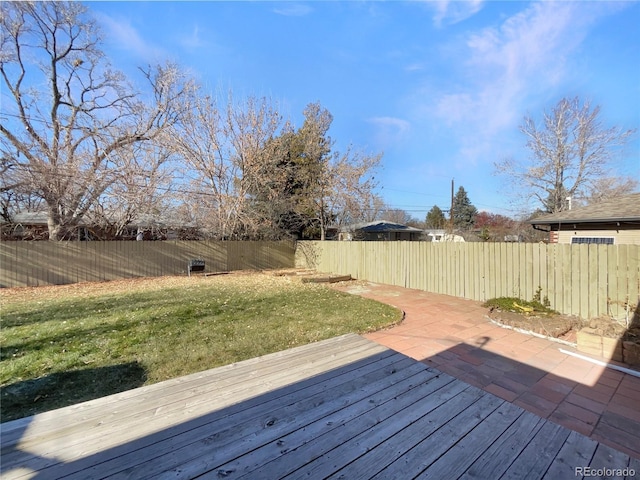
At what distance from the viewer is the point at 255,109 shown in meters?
12.6

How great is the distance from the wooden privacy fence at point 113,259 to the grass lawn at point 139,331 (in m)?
0.95

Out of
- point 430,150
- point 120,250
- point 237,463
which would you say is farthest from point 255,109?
point 237,463

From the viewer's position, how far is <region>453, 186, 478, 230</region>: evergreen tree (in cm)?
3776

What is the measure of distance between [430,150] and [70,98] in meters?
17.3

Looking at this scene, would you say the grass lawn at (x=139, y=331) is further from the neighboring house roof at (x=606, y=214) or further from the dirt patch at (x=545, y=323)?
the neighboring house roof at (x=606, y=214)

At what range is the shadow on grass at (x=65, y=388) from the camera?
2.35 m

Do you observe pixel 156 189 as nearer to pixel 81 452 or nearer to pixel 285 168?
pixel 285 168

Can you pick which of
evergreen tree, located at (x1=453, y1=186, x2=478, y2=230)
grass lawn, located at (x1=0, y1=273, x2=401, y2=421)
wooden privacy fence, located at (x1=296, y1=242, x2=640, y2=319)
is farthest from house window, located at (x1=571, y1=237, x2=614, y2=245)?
evergreen tree, located at (x1=453, y1=186, x2=478, y2=230)

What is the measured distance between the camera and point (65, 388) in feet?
8.70

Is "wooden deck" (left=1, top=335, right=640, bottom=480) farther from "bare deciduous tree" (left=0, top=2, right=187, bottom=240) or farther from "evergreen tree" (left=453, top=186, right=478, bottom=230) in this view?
"evergreen tree" (left=453, top=186, right=478, bottom=230)

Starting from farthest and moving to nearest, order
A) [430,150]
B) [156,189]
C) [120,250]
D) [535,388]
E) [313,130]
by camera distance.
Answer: [430,150]
[313,130]
[156,189]
[120,250]
[535,388]

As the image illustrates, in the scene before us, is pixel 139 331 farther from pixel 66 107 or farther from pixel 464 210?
pixel 464 210

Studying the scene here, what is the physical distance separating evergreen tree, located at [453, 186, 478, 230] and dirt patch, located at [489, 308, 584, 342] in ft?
116

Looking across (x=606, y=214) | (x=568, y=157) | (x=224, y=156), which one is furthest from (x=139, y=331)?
(x=568, y=157)
